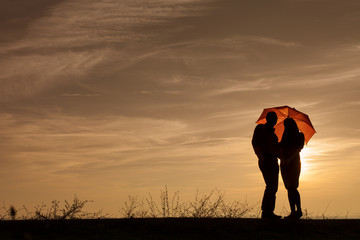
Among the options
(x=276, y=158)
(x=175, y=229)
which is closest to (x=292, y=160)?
(x=276, y=158)

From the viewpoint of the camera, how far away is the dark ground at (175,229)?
11891mm

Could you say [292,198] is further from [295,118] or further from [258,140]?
[295,118]

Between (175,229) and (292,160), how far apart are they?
12.4 ft

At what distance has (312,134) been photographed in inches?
590

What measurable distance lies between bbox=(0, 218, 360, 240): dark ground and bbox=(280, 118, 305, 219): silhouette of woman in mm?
626

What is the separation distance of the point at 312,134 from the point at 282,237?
3.95m

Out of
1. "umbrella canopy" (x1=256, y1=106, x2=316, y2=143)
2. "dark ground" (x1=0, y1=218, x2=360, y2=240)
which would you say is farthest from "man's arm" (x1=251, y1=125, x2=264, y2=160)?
"dark ground" (x1=0, y1=218, x2=360, y2=240)

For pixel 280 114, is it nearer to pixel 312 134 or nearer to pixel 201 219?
pixel 312 134

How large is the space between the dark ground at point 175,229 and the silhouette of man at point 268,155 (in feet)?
2.17

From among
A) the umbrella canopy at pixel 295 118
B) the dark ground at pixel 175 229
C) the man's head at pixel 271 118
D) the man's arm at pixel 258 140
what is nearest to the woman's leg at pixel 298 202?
the dark ground at pixel 175 229

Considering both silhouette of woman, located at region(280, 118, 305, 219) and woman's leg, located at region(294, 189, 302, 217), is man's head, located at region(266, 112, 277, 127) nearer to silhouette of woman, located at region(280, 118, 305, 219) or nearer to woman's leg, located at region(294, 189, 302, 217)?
silhouette of woman, located at region(280, 118, 305, 219)

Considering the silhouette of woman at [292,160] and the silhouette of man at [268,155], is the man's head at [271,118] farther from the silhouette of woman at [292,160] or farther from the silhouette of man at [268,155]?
the silhouette of woman at [292,160]

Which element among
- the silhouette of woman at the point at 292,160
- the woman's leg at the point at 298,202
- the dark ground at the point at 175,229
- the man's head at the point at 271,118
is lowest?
the dark ground at the point at 175,229

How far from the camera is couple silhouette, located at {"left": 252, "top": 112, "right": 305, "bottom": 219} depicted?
13766 millimetres
